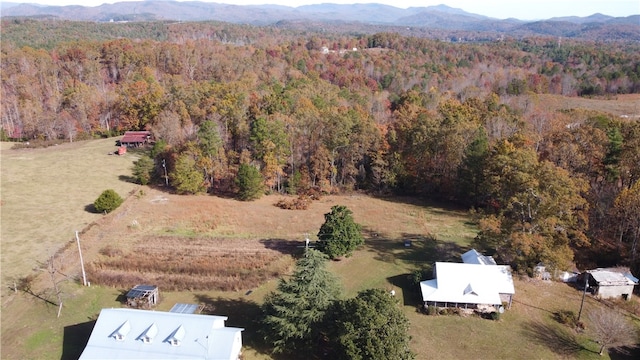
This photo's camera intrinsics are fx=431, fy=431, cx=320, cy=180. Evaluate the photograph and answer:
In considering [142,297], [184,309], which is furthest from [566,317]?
[142,297]

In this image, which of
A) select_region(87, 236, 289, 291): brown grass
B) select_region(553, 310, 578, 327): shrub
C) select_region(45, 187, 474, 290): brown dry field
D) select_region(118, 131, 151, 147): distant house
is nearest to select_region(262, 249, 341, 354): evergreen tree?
select_region(87, 236, 289, 291): brown grass

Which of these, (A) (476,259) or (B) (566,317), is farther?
(A) (476,259)

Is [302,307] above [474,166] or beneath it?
beneath

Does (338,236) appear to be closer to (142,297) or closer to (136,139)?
(142,297)

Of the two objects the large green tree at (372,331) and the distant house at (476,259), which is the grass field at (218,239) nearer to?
the distant house at (476,259)

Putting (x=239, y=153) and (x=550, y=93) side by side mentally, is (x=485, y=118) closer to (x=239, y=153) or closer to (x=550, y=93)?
(x=239, y=153)

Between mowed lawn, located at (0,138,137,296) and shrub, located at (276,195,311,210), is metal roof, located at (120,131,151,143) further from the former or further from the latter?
shrub, located at (276,195,311,210)

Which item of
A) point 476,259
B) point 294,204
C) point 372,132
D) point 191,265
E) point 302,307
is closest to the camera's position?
point 302,307
